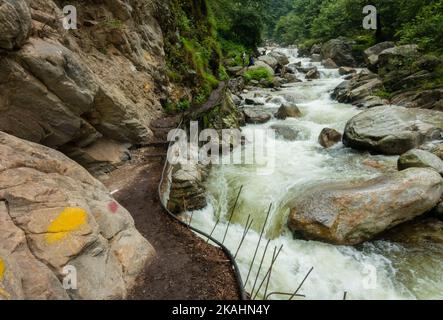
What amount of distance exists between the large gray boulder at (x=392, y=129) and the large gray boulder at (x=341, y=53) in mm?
18553

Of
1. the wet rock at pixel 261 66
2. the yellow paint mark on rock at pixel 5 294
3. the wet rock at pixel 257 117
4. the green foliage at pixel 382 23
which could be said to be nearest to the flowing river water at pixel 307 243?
the wet rock at pixel 257 117

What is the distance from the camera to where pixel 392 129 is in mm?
10648

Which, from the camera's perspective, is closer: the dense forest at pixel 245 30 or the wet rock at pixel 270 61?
the dense forest at pixel 245 30

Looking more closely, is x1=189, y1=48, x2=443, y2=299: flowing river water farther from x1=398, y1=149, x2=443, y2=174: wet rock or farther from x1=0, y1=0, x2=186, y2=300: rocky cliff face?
x1=0, y1=0, x2=186, y2=300: rocky cliff face

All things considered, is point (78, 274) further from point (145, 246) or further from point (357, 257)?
point (357, 257)

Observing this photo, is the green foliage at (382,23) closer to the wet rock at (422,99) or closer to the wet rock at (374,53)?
the wet rock at (374,53)

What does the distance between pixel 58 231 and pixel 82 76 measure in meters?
4.38

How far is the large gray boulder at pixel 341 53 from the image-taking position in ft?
93.4

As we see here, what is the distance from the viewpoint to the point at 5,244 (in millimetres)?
3254

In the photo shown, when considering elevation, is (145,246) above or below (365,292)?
above

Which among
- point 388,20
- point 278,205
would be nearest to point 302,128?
point 278,205

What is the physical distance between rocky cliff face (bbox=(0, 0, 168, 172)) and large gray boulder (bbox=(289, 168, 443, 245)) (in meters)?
5.45

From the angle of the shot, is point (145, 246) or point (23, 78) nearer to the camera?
point (145, 246)
